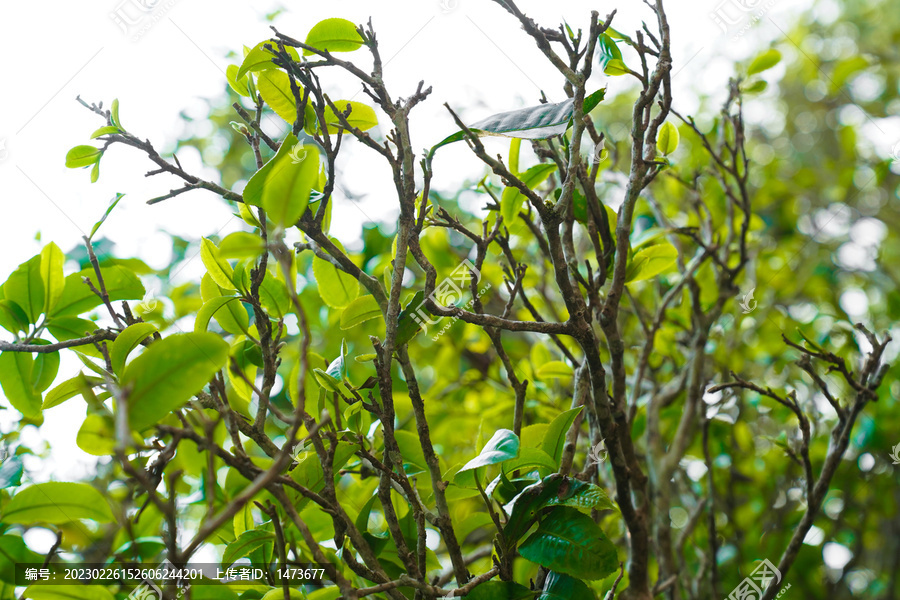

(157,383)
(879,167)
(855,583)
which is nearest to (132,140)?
(157,383)

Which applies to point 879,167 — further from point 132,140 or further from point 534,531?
point 132,140

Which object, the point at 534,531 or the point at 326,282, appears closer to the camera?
the point at 534,531

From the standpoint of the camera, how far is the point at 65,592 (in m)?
0.57

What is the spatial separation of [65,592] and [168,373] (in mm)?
329

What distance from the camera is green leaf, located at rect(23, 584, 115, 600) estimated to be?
1.84 ft

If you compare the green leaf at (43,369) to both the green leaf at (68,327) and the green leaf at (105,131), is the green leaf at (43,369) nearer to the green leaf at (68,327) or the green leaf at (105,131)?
the green leaf at (68,327)

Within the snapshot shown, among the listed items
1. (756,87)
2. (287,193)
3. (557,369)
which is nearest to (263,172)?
(287,193)

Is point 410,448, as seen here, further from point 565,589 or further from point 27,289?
point 27,289

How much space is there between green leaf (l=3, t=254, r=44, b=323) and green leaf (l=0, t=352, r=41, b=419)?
0.05 m

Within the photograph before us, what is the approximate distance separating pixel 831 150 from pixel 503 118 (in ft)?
13.1

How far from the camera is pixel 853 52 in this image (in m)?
3.56

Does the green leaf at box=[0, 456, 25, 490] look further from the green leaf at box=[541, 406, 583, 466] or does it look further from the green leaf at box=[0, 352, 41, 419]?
the green leaf at box=[541, 406, 583, 466]

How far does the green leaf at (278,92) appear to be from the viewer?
2.15ft

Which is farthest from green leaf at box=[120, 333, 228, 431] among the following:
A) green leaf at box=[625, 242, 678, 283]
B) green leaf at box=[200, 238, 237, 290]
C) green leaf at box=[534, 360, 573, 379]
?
green leaf at box=[534, 360, 573, 379]
